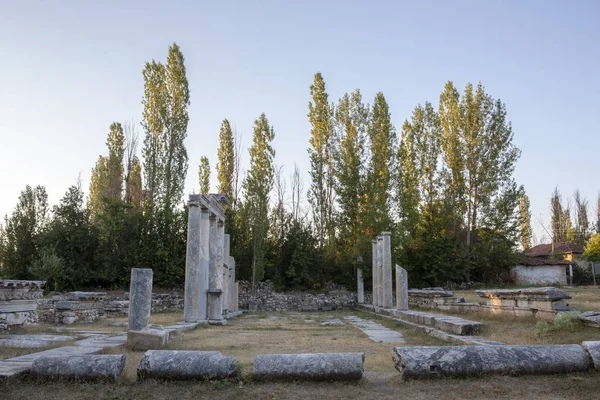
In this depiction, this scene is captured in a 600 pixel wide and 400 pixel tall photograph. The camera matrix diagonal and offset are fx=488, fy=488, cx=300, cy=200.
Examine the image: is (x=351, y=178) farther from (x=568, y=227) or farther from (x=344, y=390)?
(x=568, y=227)

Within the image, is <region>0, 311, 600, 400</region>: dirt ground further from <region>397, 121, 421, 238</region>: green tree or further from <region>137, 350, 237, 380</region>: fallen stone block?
<region>397, 121, 421, 238</region>: green tree

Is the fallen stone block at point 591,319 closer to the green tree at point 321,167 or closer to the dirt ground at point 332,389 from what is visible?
the dirt ground at point 332,389

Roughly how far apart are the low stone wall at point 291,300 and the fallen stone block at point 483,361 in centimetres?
2117

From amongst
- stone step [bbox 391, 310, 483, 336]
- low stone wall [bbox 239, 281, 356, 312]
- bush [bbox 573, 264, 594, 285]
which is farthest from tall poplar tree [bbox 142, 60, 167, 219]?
bush [bbox 573, 264, 594, 285]

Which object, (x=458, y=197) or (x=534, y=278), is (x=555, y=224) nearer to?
(x=534, y=278)

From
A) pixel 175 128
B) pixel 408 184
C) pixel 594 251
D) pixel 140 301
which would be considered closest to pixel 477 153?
pixel 408 184

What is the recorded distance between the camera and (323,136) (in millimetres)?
33031

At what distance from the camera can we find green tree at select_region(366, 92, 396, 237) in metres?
28.9

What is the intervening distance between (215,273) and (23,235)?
60.9 feet

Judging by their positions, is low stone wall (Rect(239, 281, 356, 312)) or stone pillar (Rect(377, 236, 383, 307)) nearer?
stone pillar (Rect(377, 236, 383, 307))

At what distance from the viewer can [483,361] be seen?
6.02 metres

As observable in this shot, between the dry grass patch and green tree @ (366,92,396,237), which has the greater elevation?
green tree @ (366,92,396,237)

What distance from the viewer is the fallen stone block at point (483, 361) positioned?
5.92 metres

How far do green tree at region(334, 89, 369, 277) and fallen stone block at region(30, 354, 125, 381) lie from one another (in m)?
23.1
